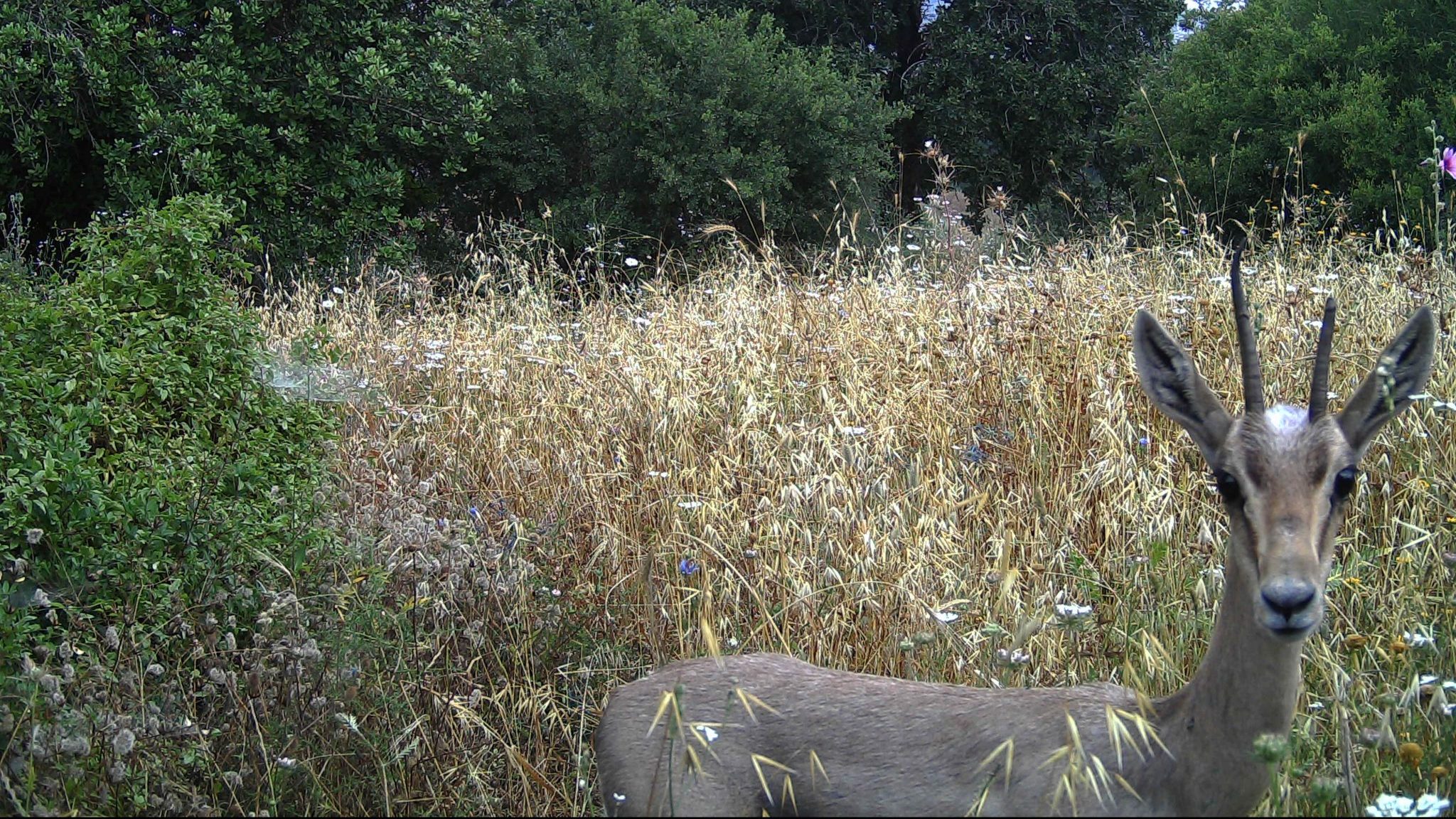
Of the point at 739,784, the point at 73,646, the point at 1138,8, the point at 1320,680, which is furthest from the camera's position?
the point at 1138,8

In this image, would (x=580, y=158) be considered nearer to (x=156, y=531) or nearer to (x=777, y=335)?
(x=777, y=335)

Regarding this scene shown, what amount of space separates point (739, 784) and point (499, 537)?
224 cm

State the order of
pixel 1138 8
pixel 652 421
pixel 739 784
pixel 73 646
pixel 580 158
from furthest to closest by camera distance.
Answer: pixel 1138 8 → pixel 580 158 → pixel 652 421 → pixel 73 646 → pixel 739 784

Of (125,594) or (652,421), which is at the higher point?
(652,421)

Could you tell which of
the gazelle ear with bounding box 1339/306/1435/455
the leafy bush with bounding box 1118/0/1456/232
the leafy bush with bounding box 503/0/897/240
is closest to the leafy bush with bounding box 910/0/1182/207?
the leafy bush with bounding box 503/0/897/240

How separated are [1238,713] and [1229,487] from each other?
0.48 metres

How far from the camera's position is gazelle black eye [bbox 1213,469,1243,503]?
8.70 ft

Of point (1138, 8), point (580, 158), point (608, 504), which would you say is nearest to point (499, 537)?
point (608, 504)

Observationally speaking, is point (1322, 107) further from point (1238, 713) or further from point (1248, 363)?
point (1238, 713)

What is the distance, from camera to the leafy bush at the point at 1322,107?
11719mm

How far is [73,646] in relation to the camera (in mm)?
3658

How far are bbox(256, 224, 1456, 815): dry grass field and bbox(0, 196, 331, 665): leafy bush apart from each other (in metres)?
0.34

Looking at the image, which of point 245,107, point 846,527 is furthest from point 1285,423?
point 245,107

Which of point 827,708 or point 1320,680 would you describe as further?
point 1320,680
